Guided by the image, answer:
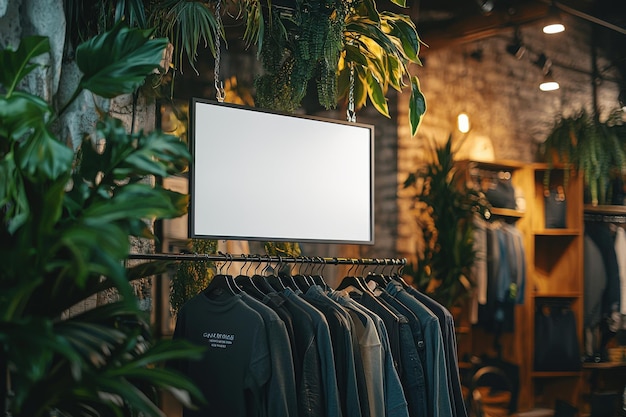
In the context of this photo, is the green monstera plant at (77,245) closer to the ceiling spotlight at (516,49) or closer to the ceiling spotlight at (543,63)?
the ceiling spotlight at (516,49)

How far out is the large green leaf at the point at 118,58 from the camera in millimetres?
2223

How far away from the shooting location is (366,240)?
3.62 meters

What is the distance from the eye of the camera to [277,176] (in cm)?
332

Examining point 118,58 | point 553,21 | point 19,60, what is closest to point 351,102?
point 118,58

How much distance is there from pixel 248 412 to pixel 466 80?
4473 millimetres

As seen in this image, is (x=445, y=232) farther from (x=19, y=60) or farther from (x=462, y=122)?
(x=19, y=60)

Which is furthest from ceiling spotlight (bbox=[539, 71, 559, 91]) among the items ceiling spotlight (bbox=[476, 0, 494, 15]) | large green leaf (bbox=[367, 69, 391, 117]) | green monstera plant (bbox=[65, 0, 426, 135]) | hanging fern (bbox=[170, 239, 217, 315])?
hanging fern (bbox=[170, 239, 217, 315])

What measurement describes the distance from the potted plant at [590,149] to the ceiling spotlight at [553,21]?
2.77 feet

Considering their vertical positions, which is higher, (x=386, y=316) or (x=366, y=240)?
(x=366, y=240)

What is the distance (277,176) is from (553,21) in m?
3.76

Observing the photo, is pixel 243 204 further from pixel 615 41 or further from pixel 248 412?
pixel 615 41

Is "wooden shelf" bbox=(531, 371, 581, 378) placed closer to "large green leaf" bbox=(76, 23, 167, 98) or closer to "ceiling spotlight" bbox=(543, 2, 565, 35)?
"ceiling spotlight" bbox=(543, 2, 565, 35)

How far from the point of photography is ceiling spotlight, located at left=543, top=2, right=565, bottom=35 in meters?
5.87

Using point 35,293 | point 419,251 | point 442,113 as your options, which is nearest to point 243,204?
point 35,293
